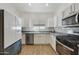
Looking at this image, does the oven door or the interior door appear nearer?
the oven door

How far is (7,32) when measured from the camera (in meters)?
1.58

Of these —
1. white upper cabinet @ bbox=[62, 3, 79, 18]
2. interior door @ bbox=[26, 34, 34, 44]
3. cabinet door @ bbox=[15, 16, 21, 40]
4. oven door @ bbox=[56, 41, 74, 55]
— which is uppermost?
white upper cabinet @ bbox=[62, 3, 79, 18]

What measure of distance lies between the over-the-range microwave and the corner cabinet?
2.62 feet

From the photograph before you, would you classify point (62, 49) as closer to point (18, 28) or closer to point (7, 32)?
point (18, 28)

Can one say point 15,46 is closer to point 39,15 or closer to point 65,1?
point 39,15

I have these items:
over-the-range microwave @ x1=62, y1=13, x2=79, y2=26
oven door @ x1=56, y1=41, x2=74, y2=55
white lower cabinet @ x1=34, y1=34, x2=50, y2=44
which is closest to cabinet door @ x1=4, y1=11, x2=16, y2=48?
white lower cabinet @ x1=34, y1=34, x2=50, y2=44

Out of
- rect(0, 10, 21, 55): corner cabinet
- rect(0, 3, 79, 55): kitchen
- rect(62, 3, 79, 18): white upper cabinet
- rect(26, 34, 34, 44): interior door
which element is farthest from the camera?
rect(26, 34, 34, 44): interior door

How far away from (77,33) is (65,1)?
0.61 metres

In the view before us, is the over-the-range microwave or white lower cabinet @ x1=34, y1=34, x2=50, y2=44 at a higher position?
the over-the-range microwave

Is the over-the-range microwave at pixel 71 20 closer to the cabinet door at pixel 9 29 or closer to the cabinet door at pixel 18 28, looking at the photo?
the cabinet door at pixel 18 28

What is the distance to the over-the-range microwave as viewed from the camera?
1734 millimetres

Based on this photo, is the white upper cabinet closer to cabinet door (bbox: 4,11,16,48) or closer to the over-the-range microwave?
the over-the-range microwave

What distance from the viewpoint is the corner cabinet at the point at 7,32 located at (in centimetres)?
147

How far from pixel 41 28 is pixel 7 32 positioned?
542 millimetres
